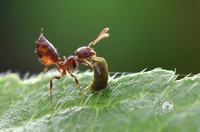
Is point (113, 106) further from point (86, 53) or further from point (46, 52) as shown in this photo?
point (46, 52)

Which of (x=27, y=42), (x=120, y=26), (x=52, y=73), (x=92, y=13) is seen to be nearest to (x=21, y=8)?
(x=27, y=42)

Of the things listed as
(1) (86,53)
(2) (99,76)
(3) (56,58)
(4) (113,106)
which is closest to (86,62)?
(1) (86,53)

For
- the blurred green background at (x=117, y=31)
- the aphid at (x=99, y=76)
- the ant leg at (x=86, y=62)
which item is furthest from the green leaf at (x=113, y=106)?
the blurred green background at (x=117, y=31)

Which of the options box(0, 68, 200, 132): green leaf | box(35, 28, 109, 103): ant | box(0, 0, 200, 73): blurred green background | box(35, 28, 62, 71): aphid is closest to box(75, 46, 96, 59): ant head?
box(35, 28, 109, 103): ant

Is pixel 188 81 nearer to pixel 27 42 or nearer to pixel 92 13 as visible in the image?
pixel 92 13

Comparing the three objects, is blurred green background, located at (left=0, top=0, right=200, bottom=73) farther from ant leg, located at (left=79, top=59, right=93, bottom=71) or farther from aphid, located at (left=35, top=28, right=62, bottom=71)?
ant leg, located at (left=79, top=59, right=93, bottom=71)

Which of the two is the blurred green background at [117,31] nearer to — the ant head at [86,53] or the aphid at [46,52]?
the aphid at [46,52]
